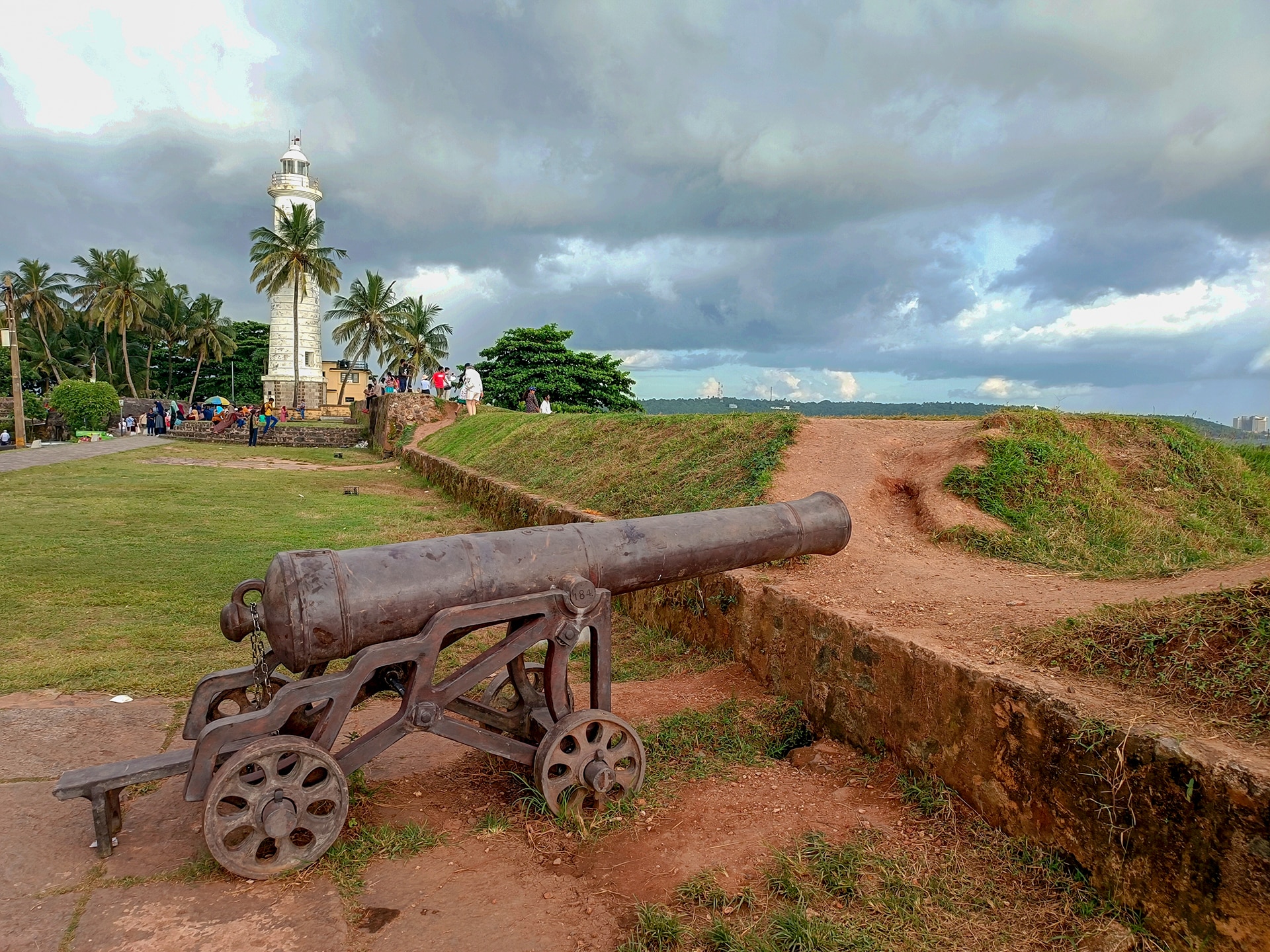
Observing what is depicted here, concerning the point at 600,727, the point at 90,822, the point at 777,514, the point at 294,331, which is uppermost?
the point at 294,331

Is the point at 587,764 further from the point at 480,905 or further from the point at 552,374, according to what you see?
the point at 552,374

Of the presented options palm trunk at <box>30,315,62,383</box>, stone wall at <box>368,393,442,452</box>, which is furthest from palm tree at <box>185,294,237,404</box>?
stone wall at <box>368,393,442,452</box>

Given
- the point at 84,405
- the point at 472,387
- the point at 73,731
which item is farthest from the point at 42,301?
the point at 73,731

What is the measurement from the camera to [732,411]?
10141 millimetres

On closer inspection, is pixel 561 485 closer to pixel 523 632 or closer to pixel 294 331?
pixel 523 632

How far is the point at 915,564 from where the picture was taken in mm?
5426

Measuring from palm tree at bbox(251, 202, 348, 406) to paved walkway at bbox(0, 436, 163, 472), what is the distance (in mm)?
17185

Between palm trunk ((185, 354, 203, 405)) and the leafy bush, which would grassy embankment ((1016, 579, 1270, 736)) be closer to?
the leafy bush

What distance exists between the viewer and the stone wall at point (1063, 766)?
2.26 metres

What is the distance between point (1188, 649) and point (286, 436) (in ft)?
95.7

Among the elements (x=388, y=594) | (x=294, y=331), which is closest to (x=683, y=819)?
(x=388, y=594)

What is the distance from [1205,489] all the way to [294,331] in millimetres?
44828

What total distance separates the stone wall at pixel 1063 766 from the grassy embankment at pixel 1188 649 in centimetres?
29

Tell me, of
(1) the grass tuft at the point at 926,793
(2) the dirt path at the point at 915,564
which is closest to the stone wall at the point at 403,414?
(2) the dirt path at the point at 915,564
